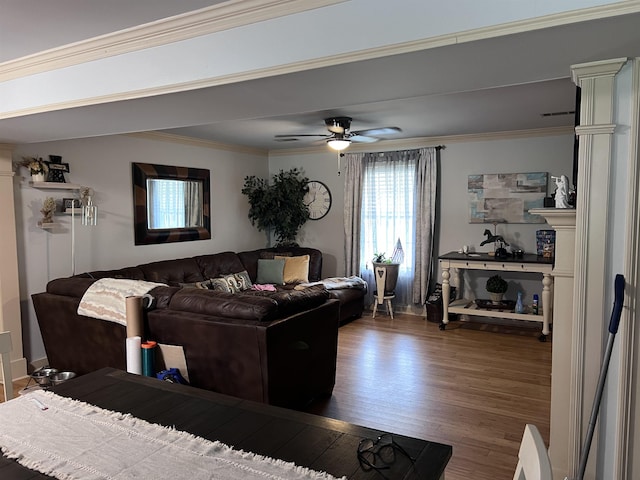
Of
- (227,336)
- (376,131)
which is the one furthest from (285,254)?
(227,336)

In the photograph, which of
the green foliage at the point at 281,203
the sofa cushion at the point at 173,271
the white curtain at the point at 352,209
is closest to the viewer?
the sofa cushion at the point at 173,271

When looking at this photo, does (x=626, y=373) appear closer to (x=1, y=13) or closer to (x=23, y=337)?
(x=1, y=13)

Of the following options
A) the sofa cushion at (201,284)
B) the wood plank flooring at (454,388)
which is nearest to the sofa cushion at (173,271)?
the sofa cushion at (201,284)

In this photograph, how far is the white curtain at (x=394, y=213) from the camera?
6.21m

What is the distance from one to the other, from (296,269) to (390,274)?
1301 millimetres

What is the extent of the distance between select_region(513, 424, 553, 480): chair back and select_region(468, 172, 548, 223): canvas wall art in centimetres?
488

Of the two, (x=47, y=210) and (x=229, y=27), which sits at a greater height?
(x=229, y=27)

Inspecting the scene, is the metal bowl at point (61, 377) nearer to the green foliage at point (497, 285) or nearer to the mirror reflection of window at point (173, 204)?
the mirror reflection of window at point (173, 204)

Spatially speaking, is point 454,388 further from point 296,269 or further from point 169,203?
point 169,203

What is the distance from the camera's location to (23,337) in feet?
14.0

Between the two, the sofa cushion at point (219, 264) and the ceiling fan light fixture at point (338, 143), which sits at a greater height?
the ceiling fan light fixture at point (338, 143)

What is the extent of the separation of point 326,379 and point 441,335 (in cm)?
229

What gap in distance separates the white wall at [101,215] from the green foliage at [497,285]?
3600mm

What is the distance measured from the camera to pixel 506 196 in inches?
230
